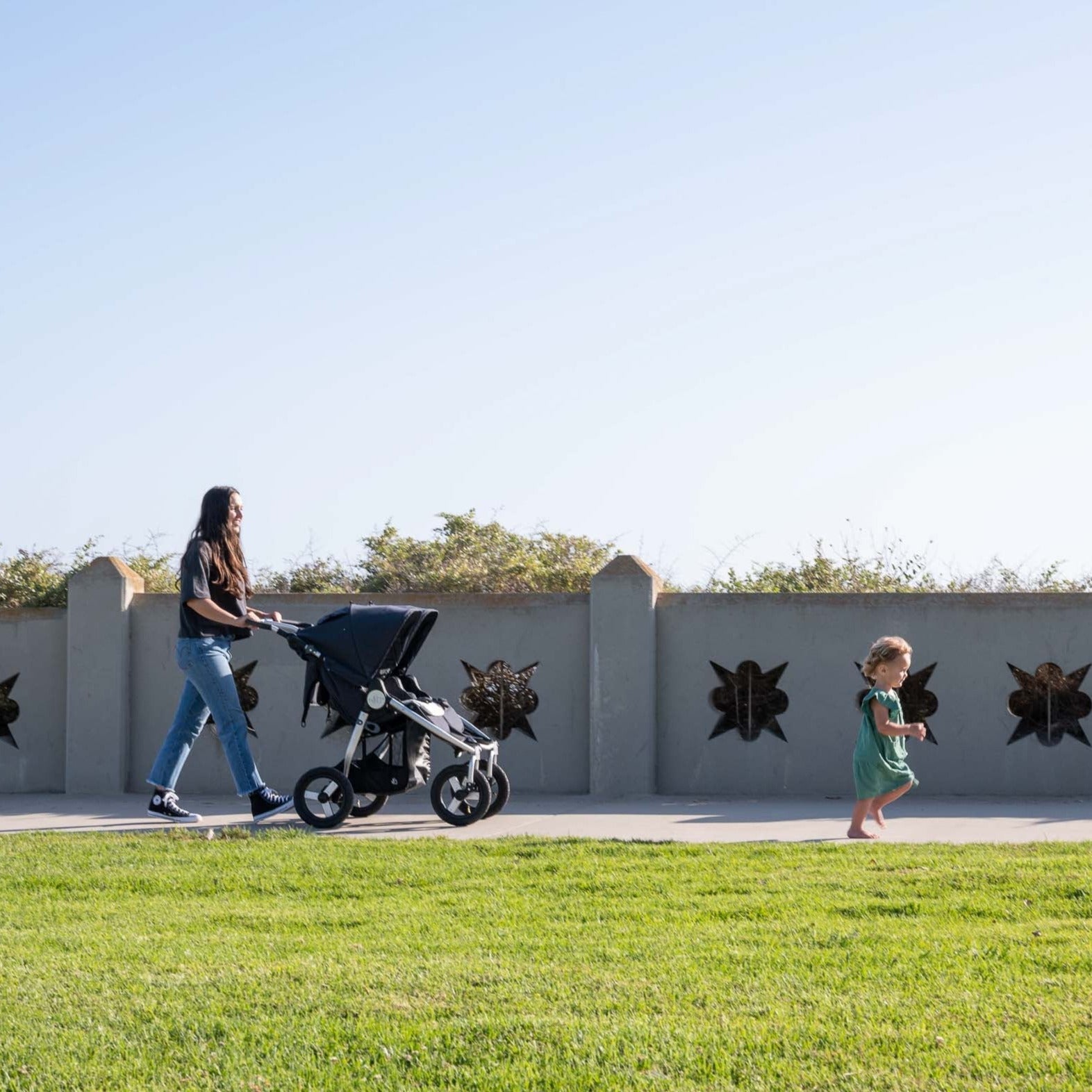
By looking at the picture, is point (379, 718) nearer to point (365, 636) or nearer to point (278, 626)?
point (365, 636)

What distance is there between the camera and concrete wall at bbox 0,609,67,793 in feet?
37.8

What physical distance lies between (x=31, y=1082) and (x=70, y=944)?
164 centimetres

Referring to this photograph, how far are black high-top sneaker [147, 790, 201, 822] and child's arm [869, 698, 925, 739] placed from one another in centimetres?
433

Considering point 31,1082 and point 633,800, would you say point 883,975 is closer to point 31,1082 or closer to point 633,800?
point 31,1082

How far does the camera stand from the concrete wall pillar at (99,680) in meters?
11.2

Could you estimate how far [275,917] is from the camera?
19.5ft

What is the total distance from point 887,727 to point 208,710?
4232 mm

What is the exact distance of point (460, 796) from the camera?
354 inches

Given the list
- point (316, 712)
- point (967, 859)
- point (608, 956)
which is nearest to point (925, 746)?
point (967, 859)

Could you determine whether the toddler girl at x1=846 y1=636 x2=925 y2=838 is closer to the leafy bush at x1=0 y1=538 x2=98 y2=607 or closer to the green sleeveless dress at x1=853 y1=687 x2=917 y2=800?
the green sleeveless dress at x1=853 y1=687 x2=917 y2=800

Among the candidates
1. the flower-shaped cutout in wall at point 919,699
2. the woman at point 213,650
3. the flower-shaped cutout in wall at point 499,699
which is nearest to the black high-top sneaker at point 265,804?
the woman at point 213,650

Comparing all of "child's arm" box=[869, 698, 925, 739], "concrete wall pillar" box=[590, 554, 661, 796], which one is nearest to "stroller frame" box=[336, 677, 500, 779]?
"concrete wall pillar" box=[590, 554, 661, 796]

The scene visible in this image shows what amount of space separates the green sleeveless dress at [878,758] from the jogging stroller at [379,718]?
2279 millimetres

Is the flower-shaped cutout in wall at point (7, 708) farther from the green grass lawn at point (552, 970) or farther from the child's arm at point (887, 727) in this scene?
the child's arm at point (887, 727)
